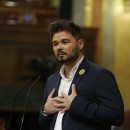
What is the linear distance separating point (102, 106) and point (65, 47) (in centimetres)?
37

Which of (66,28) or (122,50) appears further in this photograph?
(122,50)

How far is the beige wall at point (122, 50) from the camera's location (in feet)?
19.1

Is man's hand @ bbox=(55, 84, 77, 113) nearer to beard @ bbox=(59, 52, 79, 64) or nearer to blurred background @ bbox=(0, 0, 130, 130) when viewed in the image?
beard @ bbox=(59, 52, 79, 64)

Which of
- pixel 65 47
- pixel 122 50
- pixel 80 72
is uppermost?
pixel 65 47

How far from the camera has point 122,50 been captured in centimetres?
586

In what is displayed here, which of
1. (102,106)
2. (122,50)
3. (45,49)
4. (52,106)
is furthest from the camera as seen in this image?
(122,50)

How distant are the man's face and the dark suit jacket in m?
0.11

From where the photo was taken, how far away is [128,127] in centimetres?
293

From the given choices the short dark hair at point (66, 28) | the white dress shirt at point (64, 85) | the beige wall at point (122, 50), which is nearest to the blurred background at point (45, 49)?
the beige wall at point (122, 50)

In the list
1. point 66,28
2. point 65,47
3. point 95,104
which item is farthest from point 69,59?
point 95,104

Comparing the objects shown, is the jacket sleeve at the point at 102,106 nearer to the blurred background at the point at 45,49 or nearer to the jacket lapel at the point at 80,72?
the jacket lapel at the point at 80,72

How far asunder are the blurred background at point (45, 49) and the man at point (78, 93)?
285 cm

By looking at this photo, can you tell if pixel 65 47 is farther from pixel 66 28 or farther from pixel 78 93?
pixel 78 93

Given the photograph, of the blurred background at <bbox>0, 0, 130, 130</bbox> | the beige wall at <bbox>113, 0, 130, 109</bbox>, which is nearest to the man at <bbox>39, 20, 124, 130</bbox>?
the blurred background at <bbox>0, 0, 130, 130</bbox>
